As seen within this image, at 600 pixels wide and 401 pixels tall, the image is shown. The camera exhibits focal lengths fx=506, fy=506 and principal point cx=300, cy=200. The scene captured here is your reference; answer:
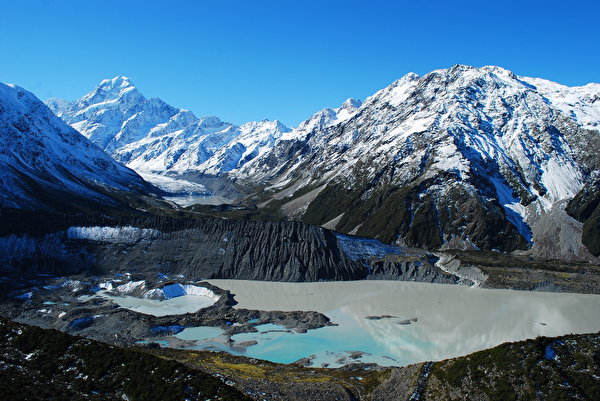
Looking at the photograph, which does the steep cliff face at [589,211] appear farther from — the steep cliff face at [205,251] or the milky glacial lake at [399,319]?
the steep cliff face at [205,251]

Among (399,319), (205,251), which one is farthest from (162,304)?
(399,319)

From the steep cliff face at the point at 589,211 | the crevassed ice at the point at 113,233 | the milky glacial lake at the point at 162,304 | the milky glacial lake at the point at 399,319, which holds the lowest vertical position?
the milky glacial lake at the point at 162,304

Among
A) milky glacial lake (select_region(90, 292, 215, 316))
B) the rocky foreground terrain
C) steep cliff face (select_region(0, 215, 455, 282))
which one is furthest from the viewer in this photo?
steep cliff face (select_region(0, 215, 455, 282))

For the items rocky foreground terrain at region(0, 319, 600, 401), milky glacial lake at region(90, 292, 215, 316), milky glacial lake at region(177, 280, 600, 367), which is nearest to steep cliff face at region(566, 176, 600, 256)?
milky glacial lake at region(177, 280, 600, 367)

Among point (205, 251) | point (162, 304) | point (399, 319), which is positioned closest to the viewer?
point (399, 319)

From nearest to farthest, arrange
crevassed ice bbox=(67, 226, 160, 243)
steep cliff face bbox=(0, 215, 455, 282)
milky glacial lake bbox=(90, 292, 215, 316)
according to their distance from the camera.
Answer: milky glacial lake bbox=(90, 292, 215, 316) → steep cliff face bbox=(0, 215, 455, 282) → crevassed ice bbox=(67, 226, 160, 243)

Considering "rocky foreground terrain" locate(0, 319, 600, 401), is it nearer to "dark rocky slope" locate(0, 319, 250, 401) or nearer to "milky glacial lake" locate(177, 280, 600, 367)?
"dark rocky slope" locate(0, 319, 250, 401)

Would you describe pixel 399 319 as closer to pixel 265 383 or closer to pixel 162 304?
pixel 265 383

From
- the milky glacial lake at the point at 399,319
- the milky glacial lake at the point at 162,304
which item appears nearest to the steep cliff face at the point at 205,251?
the milky glacial lake at the point at 399,319
